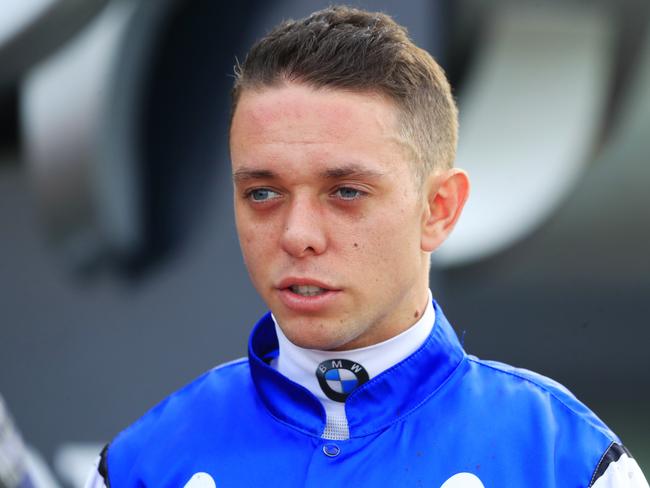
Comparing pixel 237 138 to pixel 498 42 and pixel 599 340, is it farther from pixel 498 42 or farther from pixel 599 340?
pixel 599 340

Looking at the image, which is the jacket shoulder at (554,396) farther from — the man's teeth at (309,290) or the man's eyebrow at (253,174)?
the man's eyebrow at (253,174)

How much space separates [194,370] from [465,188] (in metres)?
2.78

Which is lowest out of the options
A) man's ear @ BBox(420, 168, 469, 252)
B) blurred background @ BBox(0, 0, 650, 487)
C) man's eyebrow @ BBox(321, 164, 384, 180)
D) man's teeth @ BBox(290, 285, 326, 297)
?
blurred background @ BBox(0, 0, 650, 487)

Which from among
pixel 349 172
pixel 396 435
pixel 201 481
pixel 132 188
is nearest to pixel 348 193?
pixel 349 172

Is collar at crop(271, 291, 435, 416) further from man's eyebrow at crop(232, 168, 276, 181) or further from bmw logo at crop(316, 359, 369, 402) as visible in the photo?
man's eyebrow at crop(232, 168, 276, 181)

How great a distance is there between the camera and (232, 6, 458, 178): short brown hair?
150cm

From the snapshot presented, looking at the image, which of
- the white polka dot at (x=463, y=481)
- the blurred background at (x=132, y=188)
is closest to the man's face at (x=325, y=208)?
the white polka dot at (x=463, y=481)

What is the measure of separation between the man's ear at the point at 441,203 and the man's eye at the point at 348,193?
12 centimetres

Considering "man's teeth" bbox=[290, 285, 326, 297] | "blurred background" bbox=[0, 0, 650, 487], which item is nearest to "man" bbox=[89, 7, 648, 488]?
"man's teeth" bbox=[290, 285, 326, 297]

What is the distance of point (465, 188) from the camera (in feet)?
5.30

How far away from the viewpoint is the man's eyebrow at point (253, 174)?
1.48 metres

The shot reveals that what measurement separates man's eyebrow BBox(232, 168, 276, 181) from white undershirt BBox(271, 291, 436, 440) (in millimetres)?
253

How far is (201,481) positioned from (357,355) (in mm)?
292

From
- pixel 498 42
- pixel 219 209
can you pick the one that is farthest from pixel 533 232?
pixel 219 209
